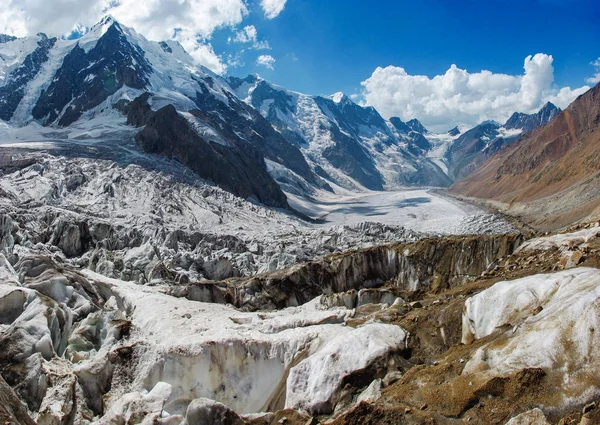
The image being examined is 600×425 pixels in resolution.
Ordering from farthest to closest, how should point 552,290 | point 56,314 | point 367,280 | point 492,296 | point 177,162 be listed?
point 177,162 → point 367,280 → point 56,314 → point 492,296 → point 552,290

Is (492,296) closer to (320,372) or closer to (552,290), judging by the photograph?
(552,290)

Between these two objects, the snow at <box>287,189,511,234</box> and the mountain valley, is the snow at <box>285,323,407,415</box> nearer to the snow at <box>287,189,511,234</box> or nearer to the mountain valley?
the mountain valley

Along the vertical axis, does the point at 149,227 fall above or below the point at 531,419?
above

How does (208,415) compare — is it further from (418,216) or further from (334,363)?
(418,216)

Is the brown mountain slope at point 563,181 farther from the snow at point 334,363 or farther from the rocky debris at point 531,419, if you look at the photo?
the rocky debris at point 531,419

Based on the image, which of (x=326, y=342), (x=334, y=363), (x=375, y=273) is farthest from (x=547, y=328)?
(x=375, y=273)

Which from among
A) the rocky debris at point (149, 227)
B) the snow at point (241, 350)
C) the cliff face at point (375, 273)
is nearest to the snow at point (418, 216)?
the rocky debris at point (149, 227)

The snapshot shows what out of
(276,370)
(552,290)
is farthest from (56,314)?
(552,290)

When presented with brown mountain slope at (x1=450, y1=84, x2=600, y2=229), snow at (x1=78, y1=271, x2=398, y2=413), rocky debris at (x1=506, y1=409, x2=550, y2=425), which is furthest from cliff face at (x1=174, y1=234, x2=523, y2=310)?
brown mountain slope at (x1=450, y1=84, x2=600, y2=229)
